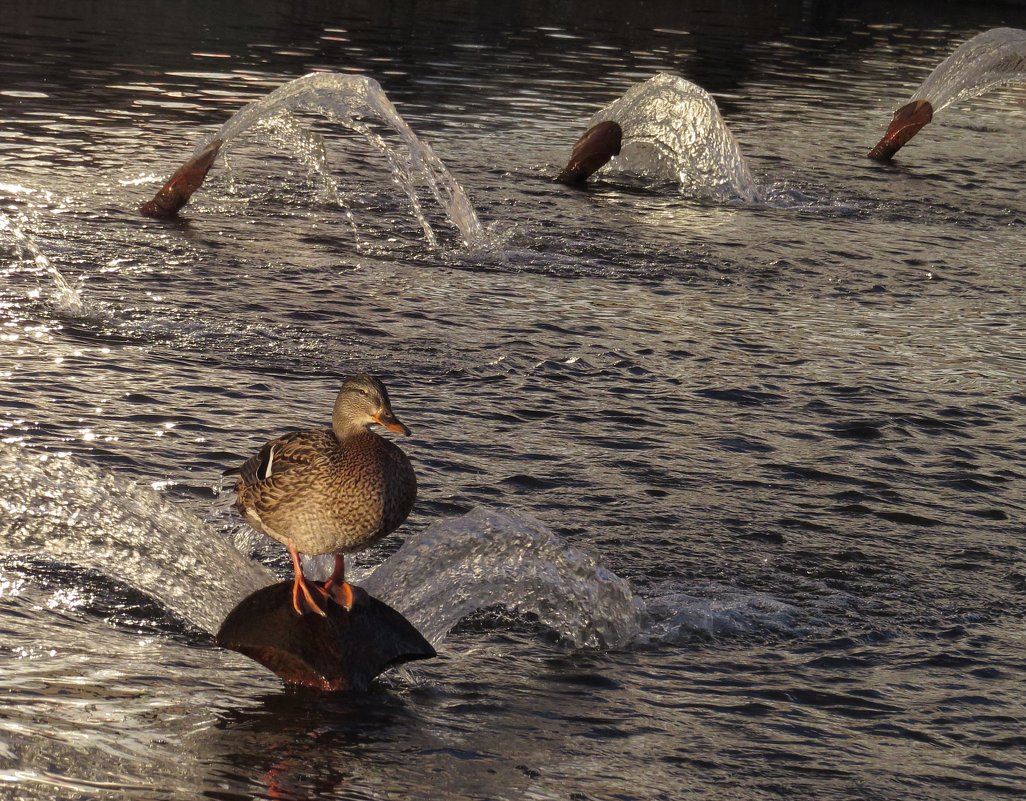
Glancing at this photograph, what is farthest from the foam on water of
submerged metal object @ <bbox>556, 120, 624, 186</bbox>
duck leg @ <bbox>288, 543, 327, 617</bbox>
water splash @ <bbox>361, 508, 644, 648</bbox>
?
submerged metal object @ <bbox>556, 120, 624, 186</bbox>

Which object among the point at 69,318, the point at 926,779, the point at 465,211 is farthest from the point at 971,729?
the point at 465,211

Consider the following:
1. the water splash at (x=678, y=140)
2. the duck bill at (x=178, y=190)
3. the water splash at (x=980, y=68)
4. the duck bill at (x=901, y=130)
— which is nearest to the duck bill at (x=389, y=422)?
the duck bill at (x=178, y=190)

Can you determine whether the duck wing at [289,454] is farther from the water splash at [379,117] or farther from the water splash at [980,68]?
the water splash at [980,68]

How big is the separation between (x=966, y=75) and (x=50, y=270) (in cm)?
1359

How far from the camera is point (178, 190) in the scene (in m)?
14.4

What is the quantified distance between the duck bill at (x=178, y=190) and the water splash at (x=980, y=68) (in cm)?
1014

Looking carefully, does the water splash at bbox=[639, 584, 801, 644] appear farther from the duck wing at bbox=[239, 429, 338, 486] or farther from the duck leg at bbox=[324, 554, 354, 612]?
the duck wing at bbox=[239, 429, 338, 486]

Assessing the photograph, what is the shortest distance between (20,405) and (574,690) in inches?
168

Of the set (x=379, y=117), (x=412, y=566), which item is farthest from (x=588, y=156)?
(x=412, y=566)

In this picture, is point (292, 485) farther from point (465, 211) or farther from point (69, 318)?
point (465, 211)

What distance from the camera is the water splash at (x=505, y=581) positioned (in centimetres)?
695

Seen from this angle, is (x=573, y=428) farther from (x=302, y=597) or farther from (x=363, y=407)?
(x=363, y=407)

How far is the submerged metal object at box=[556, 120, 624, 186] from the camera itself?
17172 millimetres

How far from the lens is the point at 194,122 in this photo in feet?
63.2
